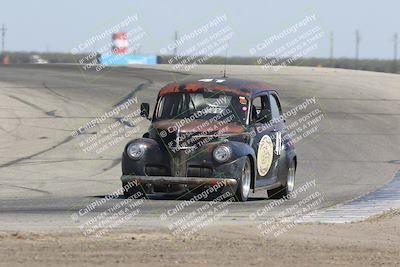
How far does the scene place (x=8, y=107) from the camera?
2391cm

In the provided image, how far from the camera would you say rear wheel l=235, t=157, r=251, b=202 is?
12.1 meters

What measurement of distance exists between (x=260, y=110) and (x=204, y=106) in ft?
2.85

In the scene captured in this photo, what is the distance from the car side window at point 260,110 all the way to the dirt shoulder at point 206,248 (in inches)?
155

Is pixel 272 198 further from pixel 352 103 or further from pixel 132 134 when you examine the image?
pixel 352 103

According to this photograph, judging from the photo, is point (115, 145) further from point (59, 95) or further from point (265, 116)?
point (59, 95)

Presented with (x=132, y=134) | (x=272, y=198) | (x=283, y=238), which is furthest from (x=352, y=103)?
(x=283, y=238)

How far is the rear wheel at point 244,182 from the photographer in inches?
478

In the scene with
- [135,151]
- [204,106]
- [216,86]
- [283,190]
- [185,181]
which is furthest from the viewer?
[283,190]

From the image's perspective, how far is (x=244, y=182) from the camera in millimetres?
12312

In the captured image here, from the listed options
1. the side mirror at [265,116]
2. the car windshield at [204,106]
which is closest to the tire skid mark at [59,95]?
the car windshield at [204,106]

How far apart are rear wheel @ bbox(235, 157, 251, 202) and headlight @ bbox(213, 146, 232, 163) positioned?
29cm

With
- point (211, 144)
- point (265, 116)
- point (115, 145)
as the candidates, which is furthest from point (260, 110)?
point (115, 145)

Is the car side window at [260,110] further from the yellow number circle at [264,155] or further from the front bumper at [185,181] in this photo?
the front bumper at [185,181]

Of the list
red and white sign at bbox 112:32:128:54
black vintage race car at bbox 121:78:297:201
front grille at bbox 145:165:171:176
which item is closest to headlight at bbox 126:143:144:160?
black vintage race car at bbox 121:78:297:201
